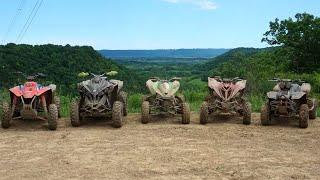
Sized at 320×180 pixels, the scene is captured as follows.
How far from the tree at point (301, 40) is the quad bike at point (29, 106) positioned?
2204 centimetres

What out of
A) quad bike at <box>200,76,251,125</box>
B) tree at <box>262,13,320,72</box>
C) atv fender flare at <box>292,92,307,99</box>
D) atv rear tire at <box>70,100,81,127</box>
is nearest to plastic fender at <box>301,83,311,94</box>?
atv fender flare at <box>292,92,307,99</box>

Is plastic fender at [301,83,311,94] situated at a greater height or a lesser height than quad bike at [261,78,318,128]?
greater

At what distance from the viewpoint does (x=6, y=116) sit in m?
11.9

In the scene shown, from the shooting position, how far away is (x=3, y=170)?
800 cm

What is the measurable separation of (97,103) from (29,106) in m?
1.48

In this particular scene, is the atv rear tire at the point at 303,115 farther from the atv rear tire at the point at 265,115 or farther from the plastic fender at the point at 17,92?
the plastic fender at the point at 17,92

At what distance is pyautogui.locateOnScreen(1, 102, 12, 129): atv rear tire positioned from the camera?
11834mm

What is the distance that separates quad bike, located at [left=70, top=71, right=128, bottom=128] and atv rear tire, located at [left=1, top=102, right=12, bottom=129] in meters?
1.35

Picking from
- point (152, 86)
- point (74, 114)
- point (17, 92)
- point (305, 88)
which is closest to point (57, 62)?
point (152, 86)

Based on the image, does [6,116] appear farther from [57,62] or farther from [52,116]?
[57,62]

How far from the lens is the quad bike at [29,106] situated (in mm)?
11711

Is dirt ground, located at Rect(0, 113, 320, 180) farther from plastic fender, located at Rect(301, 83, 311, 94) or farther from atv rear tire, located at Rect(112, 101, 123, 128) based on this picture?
plastic fender, located at Rect(301, 83, 311, 94)

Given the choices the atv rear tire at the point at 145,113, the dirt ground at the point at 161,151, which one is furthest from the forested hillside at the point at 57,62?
the dirt ground at the point at 161,151

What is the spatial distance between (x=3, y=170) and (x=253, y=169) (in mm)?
3653
